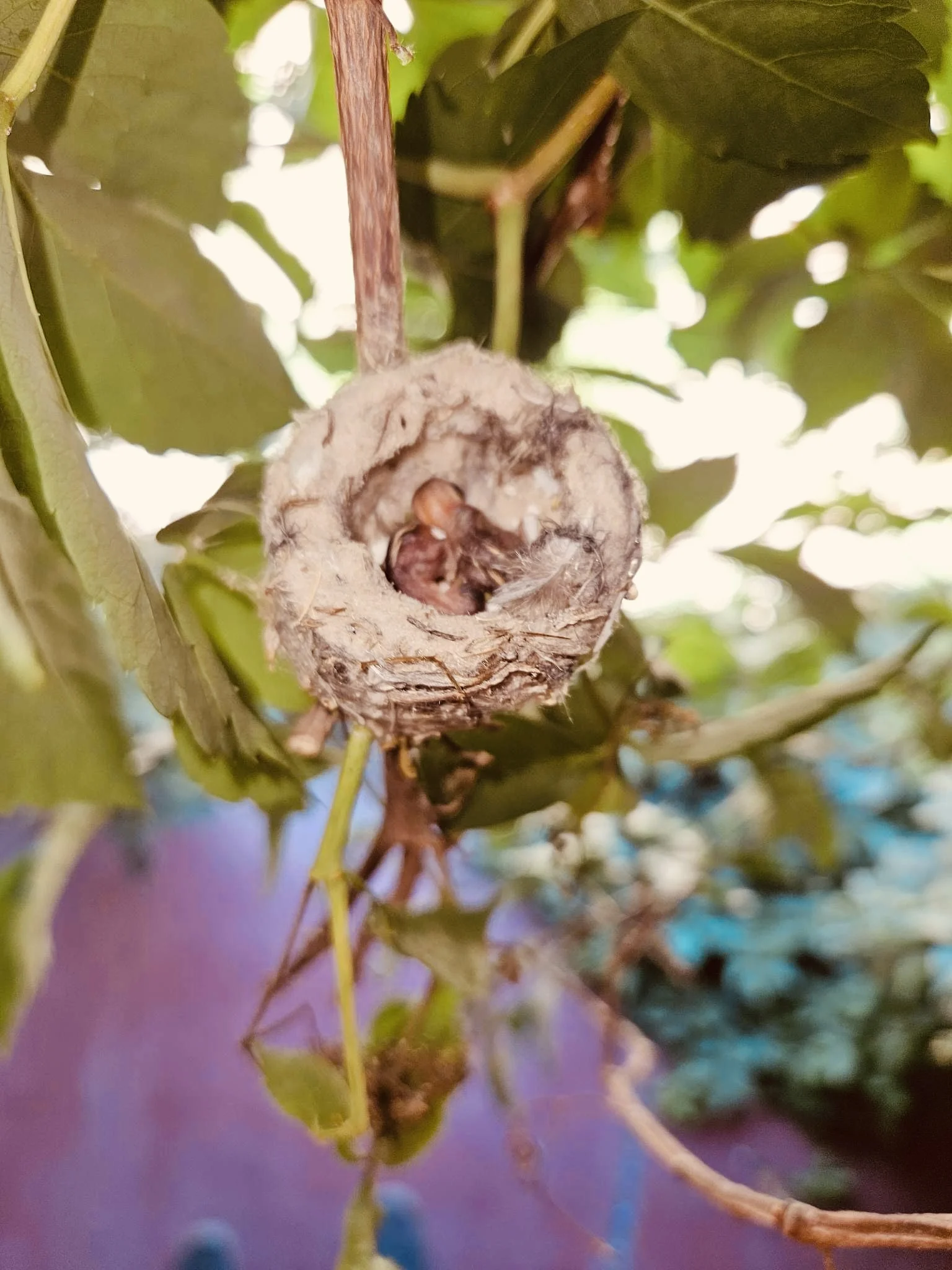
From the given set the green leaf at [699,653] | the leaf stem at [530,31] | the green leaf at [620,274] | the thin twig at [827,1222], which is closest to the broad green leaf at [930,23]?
the leaf stem at [530,31]

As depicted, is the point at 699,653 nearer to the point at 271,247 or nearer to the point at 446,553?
the point at 446,553

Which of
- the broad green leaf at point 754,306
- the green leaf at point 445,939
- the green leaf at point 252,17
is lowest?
the green leaf at point 445,939

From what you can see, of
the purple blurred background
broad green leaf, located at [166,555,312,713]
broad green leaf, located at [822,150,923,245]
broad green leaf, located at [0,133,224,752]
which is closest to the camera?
Answer: broad green leaf, located at [0,133,224,752]

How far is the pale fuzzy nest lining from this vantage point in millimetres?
414

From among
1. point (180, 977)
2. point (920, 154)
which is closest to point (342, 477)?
Result: point (920, 154)

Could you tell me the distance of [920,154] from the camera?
0.60 metres

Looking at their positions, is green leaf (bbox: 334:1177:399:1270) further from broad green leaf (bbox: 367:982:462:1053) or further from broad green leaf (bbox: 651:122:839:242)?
broad green leaf (bbox: 651:122:839:242)

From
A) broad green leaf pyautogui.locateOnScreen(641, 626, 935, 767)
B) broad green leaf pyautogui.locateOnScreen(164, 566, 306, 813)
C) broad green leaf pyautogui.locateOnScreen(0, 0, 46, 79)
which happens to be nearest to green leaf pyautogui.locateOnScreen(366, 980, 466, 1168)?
broad green leaf pyautogui.locateOnScreen(164, 566, 306, 813)

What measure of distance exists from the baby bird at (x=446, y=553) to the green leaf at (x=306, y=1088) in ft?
0.95

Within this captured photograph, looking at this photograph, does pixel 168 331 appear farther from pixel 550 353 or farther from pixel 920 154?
pixel 920 154

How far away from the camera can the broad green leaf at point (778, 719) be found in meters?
0.57

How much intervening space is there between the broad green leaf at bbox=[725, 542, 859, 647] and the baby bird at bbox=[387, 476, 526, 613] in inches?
8.1

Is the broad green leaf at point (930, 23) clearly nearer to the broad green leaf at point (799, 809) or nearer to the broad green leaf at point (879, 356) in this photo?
the broad green leaf at point (879, 356)

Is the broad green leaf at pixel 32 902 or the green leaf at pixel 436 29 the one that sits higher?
the green leaf at pixel 436 29
